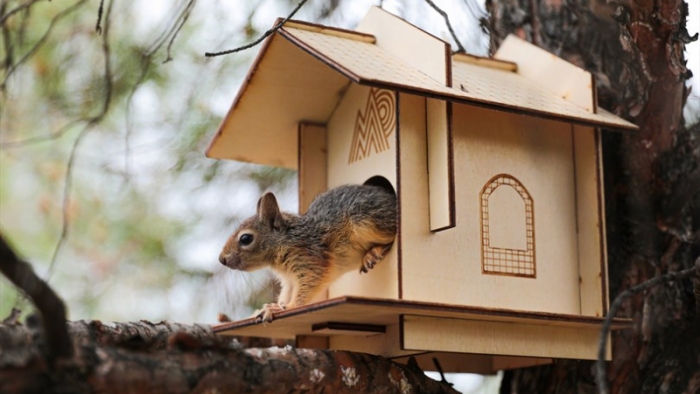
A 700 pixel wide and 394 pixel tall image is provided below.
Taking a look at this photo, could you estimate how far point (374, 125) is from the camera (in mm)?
2695

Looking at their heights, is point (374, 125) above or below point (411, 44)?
below

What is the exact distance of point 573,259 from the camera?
105 inches

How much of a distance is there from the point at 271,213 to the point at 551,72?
899 mm

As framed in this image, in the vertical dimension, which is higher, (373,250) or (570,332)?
(373,250)

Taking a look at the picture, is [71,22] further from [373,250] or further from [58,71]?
[373,250]

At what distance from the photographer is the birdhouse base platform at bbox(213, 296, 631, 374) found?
2.24 m

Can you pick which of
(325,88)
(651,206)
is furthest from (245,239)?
(651,206)

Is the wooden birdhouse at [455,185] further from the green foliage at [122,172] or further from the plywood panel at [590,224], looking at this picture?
the green foliage at [122,172]

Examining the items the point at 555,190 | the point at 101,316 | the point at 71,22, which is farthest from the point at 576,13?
the point at 101,316

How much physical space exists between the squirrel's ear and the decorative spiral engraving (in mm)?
261

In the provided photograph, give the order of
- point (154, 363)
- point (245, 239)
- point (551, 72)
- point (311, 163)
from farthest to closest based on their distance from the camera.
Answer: point (311, 163), point (551, 72), point (245, 239), point (154, 363)

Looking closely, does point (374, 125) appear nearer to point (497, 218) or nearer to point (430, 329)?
point (497, 218)

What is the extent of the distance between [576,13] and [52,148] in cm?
214

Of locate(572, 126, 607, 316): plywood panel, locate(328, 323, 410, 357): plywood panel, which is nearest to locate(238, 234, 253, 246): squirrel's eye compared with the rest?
locate(328, 323, 410, 357): plywood panel
